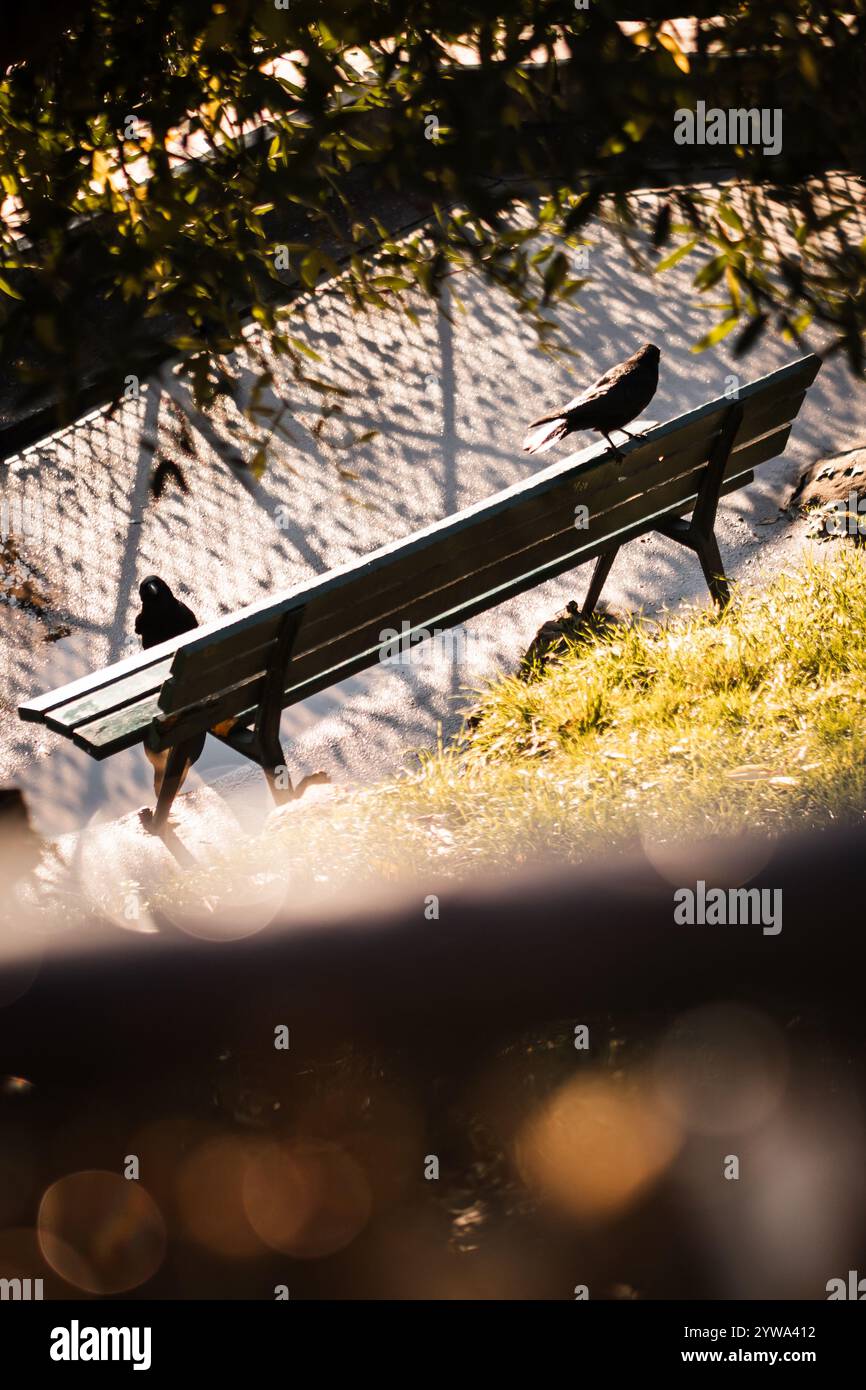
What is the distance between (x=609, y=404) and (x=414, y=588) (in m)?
0.98

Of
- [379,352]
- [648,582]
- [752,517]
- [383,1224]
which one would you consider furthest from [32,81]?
[379,352]

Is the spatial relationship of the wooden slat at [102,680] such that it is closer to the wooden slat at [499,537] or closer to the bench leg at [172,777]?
the bench leg at [172,777]

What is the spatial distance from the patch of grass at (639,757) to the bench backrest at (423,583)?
1.48 feet

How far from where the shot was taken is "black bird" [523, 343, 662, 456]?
4.92m

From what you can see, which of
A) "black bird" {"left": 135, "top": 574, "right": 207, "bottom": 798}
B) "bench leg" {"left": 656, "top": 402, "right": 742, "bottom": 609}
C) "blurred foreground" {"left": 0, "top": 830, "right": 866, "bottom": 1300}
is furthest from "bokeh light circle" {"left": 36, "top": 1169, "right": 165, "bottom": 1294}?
"bench leg" {"left": 656, "top": 402, "right": 742, "bottom": 609}

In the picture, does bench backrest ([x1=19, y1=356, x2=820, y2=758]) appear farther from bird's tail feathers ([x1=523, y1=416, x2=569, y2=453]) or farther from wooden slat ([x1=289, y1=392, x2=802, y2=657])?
bird's tail feathers ([x1=523, y1=416, x2=569, y2=453])

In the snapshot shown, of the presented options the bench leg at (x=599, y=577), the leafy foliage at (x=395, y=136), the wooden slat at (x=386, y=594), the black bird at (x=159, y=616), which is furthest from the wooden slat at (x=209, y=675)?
the bench leg at (x=599, y=577)

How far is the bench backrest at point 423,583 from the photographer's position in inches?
174

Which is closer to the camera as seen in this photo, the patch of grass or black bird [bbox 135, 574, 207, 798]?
the patch of grass

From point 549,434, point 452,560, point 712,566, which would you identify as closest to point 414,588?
point 452,560

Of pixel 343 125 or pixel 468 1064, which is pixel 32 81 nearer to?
pixel 343 125

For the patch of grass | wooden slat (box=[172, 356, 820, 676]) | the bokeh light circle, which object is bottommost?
the bokeh light circle

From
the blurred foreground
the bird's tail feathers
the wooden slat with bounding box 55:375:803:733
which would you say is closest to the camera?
the blurred foreground
